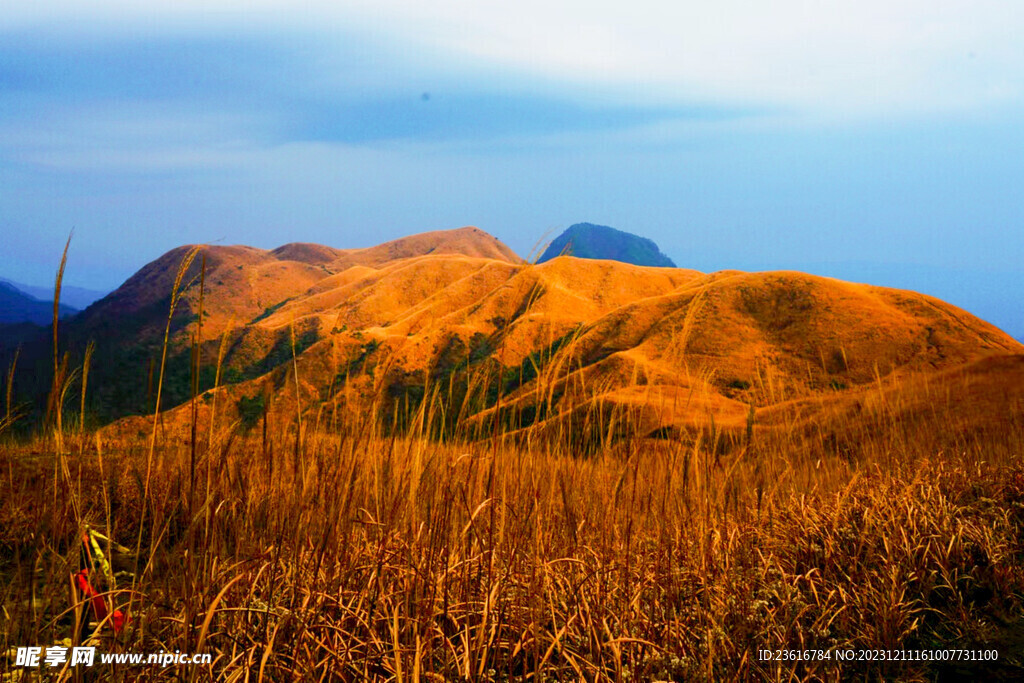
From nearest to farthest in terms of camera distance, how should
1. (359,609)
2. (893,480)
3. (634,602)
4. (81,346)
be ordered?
(359,609) < (634,602) < (893,480) < (81,346)

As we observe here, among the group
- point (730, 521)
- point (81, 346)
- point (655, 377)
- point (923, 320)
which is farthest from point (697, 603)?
point (81, 346)

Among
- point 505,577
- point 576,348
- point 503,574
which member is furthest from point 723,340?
point 505,577

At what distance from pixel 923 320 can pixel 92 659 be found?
16.1 m

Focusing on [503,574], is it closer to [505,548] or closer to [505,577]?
[505,548]

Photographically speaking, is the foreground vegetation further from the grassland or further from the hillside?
the hillside

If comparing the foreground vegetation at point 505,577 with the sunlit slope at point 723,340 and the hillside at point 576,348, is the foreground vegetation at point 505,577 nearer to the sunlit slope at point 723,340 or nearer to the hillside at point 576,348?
the hillside at point 576,348

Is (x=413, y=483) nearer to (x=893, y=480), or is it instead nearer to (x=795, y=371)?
(x=893, y=480)

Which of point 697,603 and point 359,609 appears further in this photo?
point 697,603

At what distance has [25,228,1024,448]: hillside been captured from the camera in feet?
8.41

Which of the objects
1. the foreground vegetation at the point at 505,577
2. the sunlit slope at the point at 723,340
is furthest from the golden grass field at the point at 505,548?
the sunlit slope at the point at 723,340

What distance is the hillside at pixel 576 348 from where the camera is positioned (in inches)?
101

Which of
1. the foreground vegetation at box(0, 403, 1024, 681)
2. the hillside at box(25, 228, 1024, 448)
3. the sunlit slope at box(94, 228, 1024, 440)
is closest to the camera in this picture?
the foreground vegetation at box(0, 403, 1024, 681)

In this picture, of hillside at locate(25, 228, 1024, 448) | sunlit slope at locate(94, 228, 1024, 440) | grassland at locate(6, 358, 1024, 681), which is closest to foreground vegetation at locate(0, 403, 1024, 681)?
grassland at locate(6, 358, 1024, 681)

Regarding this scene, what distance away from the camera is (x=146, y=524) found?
454 cm
